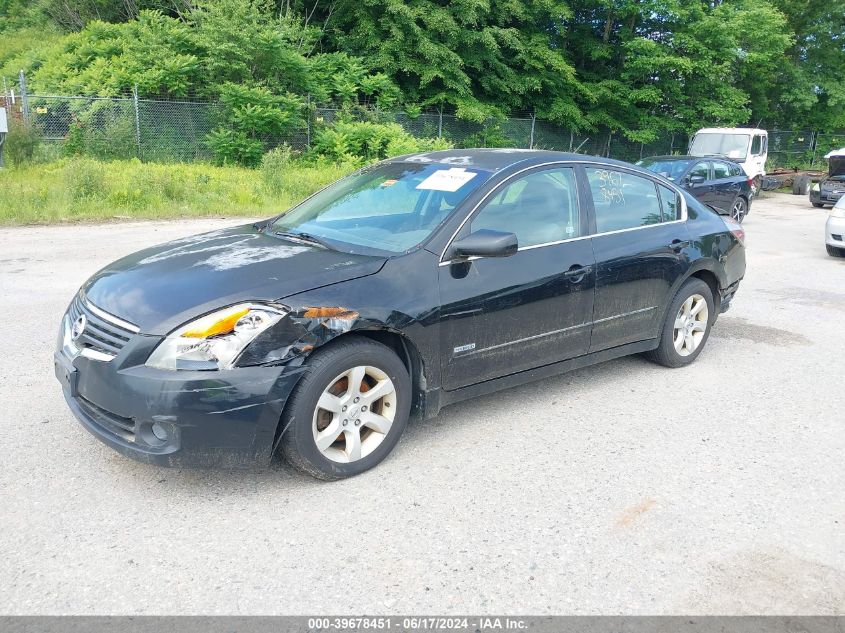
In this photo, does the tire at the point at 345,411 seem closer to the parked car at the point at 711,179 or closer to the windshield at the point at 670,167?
the parked car at the point at 711,179

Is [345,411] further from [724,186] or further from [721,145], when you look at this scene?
[721,145]

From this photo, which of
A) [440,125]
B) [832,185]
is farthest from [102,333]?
[440,125]

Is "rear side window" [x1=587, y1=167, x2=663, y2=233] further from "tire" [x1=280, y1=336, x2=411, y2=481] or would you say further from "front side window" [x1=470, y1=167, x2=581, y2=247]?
"tire" [x1=280, y1=336, x2=411, y2=481]

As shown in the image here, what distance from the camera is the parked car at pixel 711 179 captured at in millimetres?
16141

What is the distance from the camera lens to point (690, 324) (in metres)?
5.73

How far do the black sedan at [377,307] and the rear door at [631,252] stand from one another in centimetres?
2

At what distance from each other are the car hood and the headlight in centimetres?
5

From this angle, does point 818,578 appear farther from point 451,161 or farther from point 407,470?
point 451,161

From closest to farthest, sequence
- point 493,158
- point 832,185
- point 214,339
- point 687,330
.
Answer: point 214,339, point 493,158, point 687,330, point 832,185

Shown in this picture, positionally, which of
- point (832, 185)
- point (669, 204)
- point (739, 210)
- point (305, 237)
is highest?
point (669, 204)

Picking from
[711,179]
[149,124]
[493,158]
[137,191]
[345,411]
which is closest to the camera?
[345,411]

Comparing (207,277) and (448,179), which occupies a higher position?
(448,179)

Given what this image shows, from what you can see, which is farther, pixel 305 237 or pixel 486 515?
pixel 305 237

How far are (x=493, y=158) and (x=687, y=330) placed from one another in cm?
217
